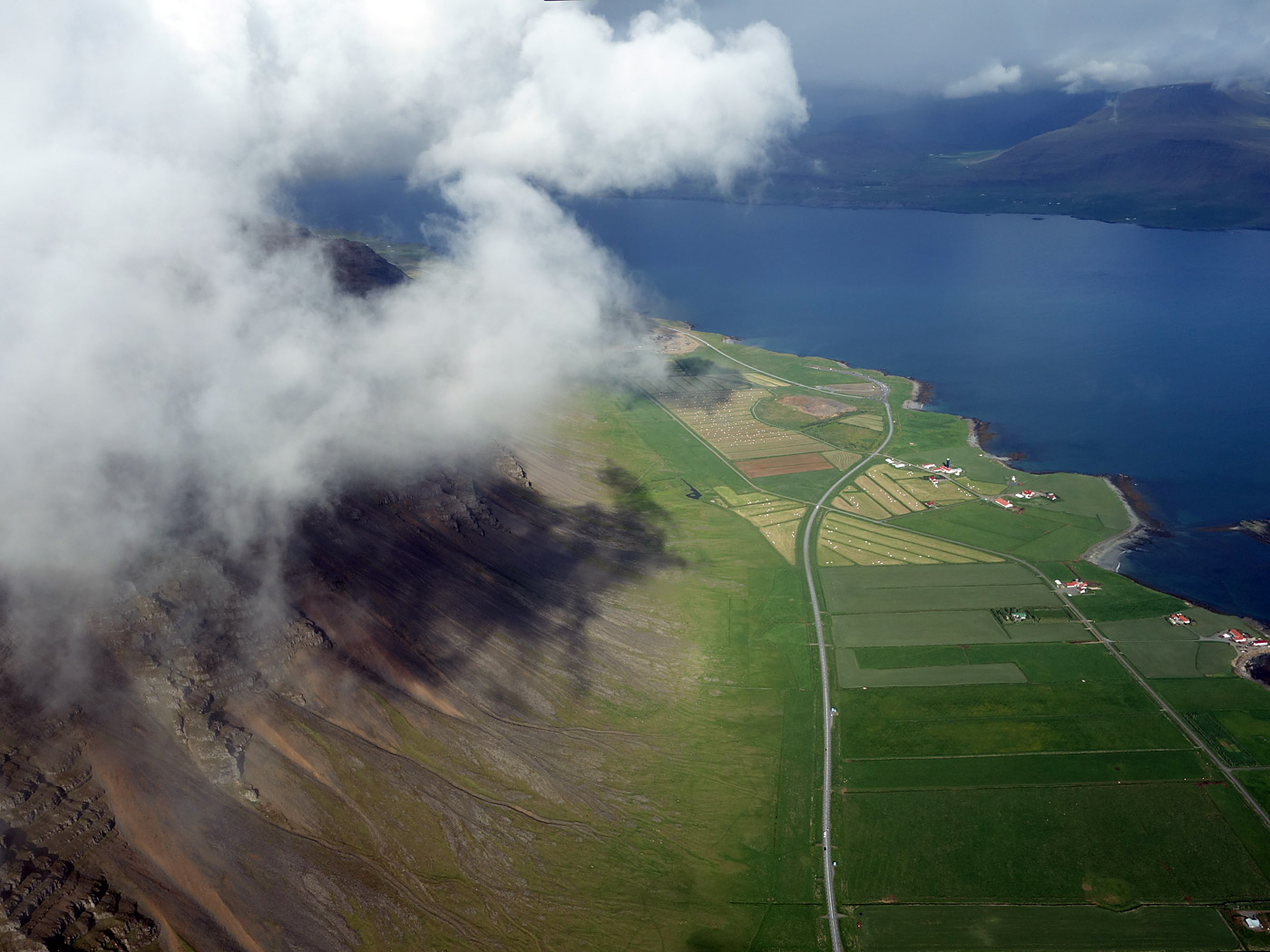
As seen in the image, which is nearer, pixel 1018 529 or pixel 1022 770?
pixel 1022 770

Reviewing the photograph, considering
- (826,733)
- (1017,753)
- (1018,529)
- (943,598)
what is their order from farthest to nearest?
1. (1018,529)
2. (943,598)
3. (826,733)
4. (1017,753)

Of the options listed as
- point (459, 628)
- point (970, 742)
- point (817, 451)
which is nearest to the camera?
point (970, 742)

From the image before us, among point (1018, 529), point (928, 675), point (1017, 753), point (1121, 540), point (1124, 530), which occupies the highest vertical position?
point (1124, 530)

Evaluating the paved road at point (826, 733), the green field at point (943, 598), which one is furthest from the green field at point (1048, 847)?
the green field at point (943, 598)

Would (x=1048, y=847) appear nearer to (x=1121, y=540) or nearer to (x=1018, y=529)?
(x=1018, y=529)

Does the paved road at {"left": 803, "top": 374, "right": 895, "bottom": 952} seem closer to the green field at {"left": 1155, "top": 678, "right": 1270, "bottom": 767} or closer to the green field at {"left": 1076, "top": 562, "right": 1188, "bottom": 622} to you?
the green field at {"left": 1076, "top": 562, "right": 1188, "bottom": 622}

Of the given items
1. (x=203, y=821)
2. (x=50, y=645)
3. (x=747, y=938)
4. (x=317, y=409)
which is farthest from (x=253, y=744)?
(x=317, y=409)

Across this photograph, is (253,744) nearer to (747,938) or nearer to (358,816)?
(358,816)

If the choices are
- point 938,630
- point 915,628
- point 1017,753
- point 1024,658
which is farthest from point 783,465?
point 1017,753
